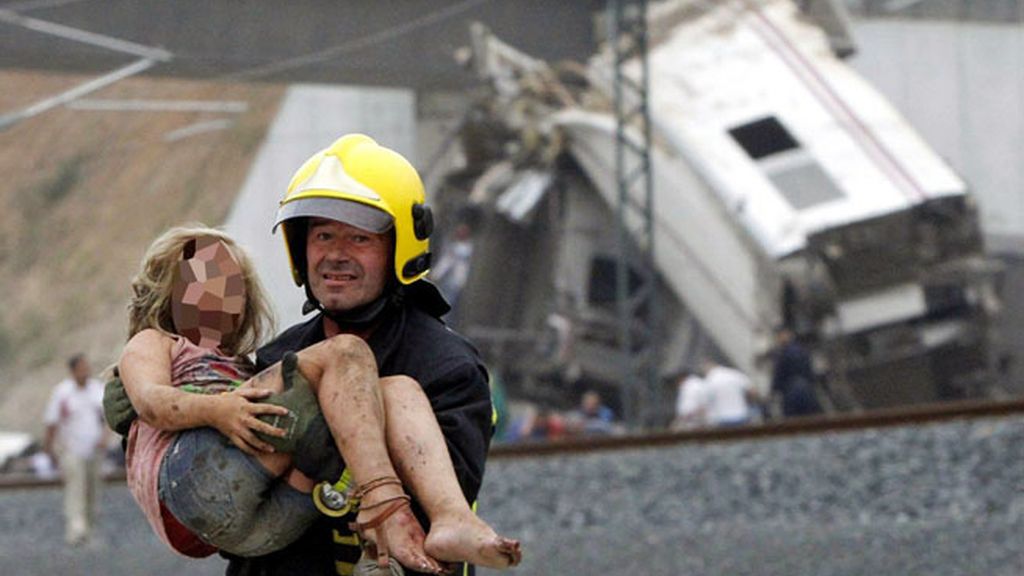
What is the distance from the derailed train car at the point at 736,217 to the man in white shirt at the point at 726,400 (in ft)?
1.56

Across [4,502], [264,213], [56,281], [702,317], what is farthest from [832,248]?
[56,281]

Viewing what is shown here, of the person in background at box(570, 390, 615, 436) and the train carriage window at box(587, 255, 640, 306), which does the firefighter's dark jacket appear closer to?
the person in background at box(570, 390, 615, 436)

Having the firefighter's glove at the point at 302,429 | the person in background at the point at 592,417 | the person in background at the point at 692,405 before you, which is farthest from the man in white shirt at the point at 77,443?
the firefighter's glove at the point at 302,429

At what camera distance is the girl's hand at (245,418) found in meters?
3.60

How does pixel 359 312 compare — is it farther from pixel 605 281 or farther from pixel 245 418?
pixel 605 281

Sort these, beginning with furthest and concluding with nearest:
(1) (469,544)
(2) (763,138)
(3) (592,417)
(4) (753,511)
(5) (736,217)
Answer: (2) (763,138), (5) (736,217), (3) (592,417), (4) (753,511), (1) (469,544)

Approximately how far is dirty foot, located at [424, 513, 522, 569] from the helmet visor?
0.55 meters

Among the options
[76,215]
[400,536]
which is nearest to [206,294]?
[400,536]

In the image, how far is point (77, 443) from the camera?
59.6 ft

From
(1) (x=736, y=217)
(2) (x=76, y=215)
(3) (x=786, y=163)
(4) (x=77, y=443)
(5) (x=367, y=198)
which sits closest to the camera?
(5) (x=367, y=198)

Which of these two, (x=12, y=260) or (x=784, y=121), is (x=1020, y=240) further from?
(x=12, y=260)

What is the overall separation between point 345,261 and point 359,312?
0.36ft

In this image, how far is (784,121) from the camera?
23.5 m

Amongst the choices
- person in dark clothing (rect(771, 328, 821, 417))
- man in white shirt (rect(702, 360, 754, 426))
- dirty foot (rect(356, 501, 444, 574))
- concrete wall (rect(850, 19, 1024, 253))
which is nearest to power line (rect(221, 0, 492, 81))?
concrete wall (rect(850, 19, 1024, 253))
